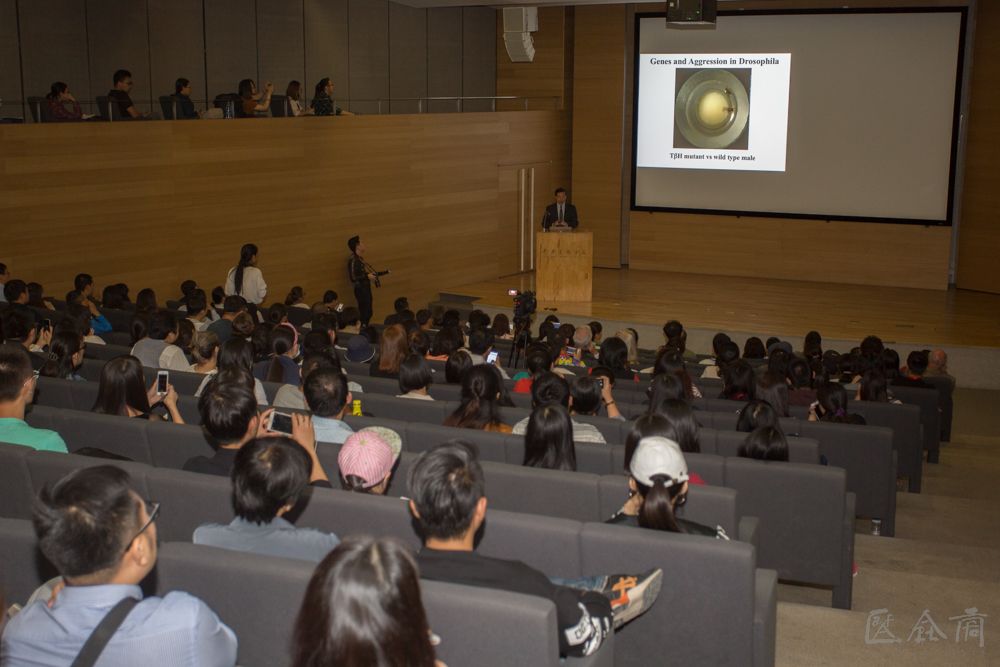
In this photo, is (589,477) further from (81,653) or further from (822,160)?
(822,160)

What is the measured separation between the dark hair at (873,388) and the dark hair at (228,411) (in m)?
4.83

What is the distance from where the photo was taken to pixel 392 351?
6.75 m

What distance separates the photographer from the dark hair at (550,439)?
13.8ft

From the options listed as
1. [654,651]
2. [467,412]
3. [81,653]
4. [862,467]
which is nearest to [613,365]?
[862,467]

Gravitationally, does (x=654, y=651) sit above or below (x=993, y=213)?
below

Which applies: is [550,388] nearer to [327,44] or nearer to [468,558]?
[468,558]

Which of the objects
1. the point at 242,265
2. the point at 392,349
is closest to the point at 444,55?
the point at 242,265

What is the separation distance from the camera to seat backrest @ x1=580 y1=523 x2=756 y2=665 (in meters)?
3.09

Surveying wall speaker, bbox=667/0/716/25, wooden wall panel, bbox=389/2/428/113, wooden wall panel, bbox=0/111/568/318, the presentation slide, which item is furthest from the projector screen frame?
wall speaker, bbox=667/0/716/25

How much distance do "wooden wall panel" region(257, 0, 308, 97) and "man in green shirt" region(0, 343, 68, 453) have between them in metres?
9.65

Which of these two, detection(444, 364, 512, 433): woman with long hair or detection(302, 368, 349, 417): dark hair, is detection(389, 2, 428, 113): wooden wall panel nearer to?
detection(444, 364, 512, 433): woman with long hair

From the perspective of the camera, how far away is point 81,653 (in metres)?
2.17

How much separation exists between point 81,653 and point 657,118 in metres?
15.1

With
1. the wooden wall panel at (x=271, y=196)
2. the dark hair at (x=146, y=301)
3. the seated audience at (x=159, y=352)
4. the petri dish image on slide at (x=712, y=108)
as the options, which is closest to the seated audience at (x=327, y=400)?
the seated audience at (x=159, y=352)
